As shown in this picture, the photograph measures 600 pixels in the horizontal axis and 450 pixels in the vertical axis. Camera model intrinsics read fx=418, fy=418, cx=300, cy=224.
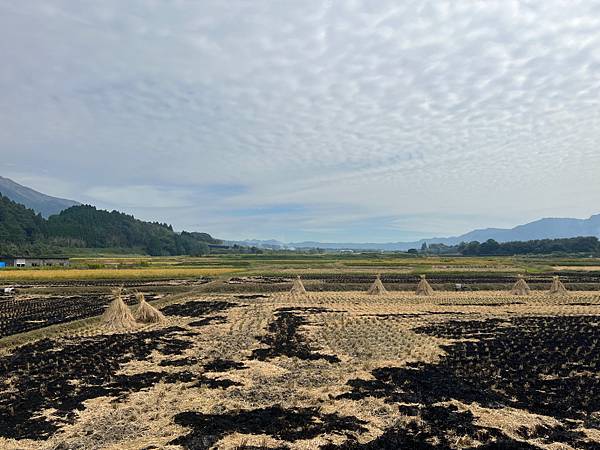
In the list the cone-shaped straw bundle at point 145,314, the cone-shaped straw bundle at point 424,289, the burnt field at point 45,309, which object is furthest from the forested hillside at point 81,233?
the cone-shaped straw bundle at point 424,289

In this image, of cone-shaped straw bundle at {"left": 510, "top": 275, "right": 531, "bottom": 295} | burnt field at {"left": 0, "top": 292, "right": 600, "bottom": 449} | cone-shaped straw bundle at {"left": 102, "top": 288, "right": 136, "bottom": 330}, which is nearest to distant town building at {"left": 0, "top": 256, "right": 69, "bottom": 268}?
cone-shaped straw bundle at {"left": 102, "top": 288, "right": 136, "bottom": 330}

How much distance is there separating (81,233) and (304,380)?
144m

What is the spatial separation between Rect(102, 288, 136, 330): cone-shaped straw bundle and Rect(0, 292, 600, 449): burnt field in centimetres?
58

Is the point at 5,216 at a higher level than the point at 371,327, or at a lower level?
higher

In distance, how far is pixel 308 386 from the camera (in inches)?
438

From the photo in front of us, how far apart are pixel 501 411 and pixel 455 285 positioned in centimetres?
3177

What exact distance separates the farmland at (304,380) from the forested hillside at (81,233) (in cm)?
8802

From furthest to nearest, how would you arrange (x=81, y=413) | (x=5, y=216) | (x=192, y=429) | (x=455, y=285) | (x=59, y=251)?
1. (x=5, y=216)
2. (x=59, y=251)
3. (x=455, y=285)
4. (x=81, y=413)
5. (x=192, y=429)

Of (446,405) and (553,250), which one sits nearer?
(446,405)

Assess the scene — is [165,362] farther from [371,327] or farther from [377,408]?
[371,327]

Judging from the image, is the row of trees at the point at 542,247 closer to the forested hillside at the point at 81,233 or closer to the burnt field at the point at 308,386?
the forested hillside at the point at 81,233

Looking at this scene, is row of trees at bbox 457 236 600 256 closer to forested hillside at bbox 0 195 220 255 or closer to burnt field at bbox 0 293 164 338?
forested hillside at bbox 0 195 220 255

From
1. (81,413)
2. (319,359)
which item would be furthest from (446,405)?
(81,413)

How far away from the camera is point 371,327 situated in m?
19.6
